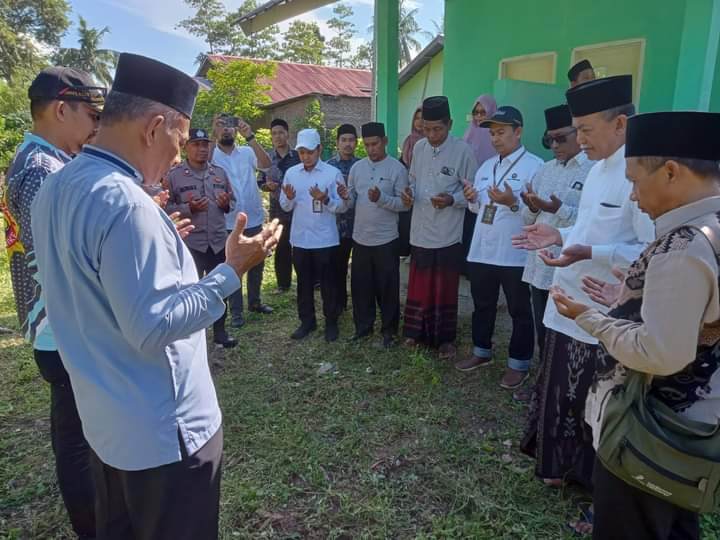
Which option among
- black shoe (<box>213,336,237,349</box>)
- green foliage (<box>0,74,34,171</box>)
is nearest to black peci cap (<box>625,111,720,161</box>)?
black shoe (<box>213,336,237,349</box>)

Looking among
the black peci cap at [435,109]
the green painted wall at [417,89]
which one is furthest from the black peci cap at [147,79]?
the green painted wall at [417,89]

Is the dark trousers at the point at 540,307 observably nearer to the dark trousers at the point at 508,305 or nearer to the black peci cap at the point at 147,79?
the dark trousers at the point at 508,305

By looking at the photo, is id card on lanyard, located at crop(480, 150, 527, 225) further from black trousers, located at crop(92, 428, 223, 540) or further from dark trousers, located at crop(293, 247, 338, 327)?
black trousers, located at crop(92, 428, 223, 540)

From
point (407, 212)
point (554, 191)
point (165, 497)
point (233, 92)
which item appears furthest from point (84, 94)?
point (233, 92)

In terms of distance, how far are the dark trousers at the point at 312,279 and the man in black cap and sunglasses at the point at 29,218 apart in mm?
2657

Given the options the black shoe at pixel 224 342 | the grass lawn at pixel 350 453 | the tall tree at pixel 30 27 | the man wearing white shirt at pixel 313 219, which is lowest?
the grass lawn at pixel 350 453

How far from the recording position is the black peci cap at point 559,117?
3109 millimetres

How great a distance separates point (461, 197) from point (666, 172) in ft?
8.77

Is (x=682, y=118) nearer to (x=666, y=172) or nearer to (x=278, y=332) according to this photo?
(x=666, y=172)

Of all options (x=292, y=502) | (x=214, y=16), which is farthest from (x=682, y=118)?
(x=214, y=16)

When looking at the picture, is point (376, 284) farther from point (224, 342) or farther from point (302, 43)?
point (302, 43)

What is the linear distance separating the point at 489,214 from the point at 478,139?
1.38 metres

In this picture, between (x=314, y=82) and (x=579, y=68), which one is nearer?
(x=579, y=68)

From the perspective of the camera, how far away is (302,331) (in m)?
4.76
